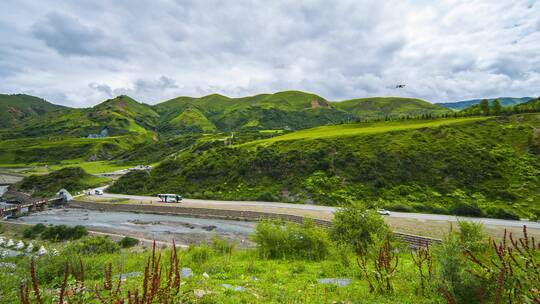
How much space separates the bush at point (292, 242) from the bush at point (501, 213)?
1358 inches

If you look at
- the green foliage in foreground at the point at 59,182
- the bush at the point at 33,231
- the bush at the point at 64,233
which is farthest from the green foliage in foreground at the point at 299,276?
the green foliage in foreground at the point at 59,182

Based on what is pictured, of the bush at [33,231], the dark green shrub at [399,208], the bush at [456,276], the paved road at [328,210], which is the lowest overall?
the bush at [33,231]

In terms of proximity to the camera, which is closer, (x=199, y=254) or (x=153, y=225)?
(x=199, y=254)

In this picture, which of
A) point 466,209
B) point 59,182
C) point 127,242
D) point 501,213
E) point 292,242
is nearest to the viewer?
point 292,242

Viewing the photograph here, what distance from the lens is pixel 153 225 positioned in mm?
45531

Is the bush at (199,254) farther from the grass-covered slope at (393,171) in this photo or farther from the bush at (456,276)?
the grass-covered slope at (393,171)

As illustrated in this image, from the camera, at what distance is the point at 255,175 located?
221ft

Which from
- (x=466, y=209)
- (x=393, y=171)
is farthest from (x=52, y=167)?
(x=466, y=209)

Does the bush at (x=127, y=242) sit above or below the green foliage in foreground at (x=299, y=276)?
below

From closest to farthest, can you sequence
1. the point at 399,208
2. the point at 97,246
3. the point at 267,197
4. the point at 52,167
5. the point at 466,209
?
1. the point at 97,246
2. the point at 466,209
3. the point at 399,208
4. the point at 267,197
5. the point at 52,167

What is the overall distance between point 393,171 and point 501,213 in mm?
19468

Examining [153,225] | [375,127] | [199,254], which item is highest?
[375,127]

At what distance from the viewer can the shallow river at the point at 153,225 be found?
38.3 metres

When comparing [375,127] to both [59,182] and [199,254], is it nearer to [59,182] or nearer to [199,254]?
[199,254]
